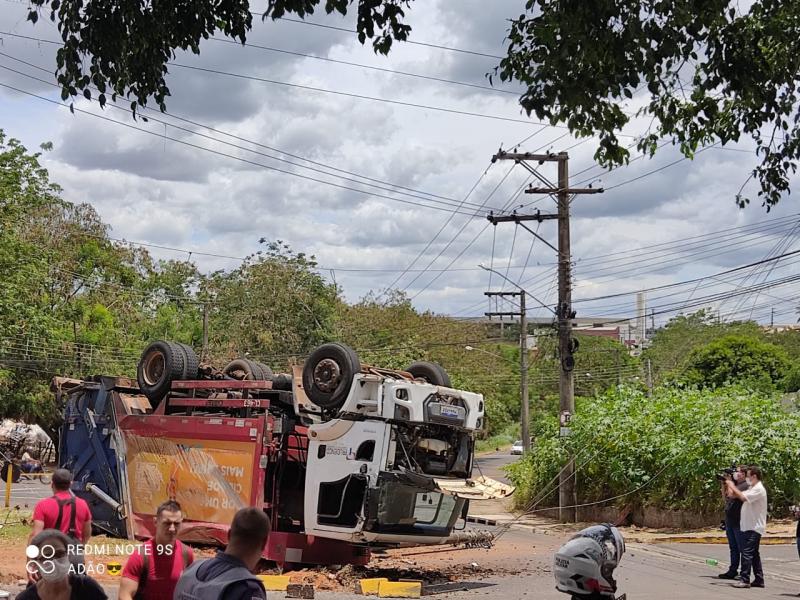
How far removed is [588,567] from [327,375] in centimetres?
910

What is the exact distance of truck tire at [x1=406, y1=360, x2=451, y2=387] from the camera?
1497 centimetres

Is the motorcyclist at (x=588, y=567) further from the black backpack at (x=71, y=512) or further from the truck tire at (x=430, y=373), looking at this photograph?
the truck tire at (x=430, y=373)

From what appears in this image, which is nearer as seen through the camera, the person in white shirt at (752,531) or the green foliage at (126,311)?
the person in white shirt at (752,531)

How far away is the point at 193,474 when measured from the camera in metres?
14.3

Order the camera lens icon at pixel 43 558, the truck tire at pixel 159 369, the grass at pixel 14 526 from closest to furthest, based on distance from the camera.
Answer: the camera lens icon at pixel 43 558, the truck tire at pixel 159 369, the grass at pixel 14 526

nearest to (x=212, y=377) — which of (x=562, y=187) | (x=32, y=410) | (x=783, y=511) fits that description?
(x=783, y=511)

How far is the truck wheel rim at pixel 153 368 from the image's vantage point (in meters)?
15.4

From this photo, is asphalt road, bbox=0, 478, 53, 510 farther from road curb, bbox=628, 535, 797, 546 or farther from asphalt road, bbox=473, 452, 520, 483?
asphalt road, bbox=473, 452, 520, 483

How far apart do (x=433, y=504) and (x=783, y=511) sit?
11215 millimetres

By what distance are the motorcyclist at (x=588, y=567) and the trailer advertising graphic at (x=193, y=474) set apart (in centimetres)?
939

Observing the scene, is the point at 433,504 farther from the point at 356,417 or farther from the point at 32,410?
the point at 32,410

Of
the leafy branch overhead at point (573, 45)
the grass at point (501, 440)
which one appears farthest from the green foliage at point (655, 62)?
the grass at point (501, 440)

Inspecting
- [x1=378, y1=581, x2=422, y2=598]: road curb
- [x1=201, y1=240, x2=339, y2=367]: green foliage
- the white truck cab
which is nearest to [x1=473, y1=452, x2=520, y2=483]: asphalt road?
[x1=201, y1=240, x2=339, y2=367]: green foliage

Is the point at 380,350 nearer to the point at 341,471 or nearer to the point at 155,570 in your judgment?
the point at 341,471
